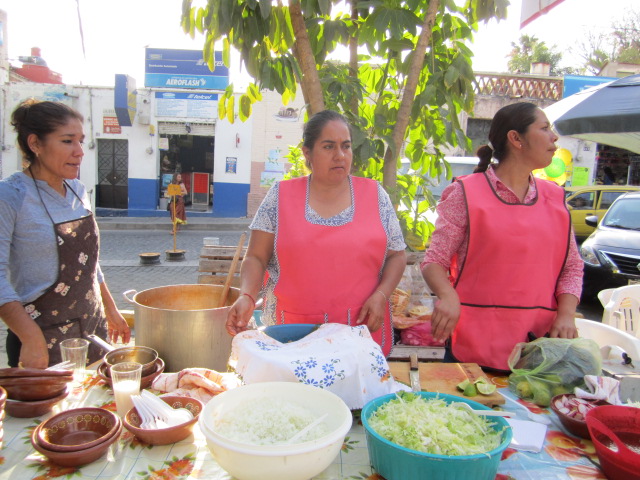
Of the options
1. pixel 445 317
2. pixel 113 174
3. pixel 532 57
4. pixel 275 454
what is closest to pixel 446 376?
pixel 445 317

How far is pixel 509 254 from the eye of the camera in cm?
199

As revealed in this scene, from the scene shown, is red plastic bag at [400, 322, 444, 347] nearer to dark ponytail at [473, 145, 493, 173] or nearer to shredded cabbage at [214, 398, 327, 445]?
dark ponytail at [473, 145, 493, 173]

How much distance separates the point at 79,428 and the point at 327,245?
3.66ft

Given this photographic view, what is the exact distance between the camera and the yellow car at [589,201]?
10812mm

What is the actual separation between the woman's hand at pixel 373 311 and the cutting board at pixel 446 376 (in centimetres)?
19

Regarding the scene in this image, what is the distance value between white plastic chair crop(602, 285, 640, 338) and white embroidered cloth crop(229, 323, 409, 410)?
2577 millimetres

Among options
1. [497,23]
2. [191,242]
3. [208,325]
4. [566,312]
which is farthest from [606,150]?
[208,325]

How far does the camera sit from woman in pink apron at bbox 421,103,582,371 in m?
2.00

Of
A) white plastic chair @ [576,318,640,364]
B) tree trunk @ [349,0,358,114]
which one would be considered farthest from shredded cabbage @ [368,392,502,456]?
tree trunk @ [349,0,358,114]

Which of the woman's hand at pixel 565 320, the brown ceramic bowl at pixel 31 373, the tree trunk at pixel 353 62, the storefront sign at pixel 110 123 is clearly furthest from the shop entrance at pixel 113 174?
the woman's hand at pixel 565 320

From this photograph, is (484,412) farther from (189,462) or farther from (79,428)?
(79,428)

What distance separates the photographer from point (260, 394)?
147cm

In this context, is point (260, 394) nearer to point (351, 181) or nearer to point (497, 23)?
point (351, 181)

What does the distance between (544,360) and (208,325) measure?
1308 mm
